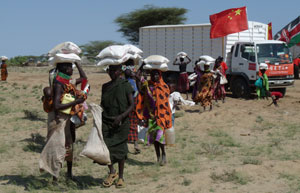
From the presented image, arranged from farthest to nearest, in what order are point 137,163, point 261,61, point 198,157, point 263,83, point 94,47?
point 94,47 → point 261,61 → point 263,83 → point 198,157 → point 137,163

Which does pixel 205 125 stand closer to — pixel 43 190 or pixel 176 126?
pixel 176 126

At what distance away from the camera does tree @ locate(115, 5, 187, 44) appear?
42.0 metres

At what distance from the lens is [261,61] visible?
15648mm

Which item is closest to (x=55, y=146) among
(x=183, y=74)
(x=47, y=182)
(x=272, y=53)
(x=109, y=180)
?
(x=47, y=182)

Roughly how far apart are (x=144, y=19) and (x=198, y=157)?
35402 mm

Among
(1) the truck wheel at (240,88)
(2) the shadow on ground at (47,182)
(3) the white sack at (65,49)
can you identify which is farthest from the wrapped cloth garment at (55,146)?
(1) the truck wheel at (240,88)

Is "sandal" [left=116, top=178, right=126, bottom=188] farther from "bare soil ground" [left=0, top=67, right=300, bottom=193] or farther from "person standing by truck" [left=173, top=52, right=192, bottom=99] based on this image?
"person standing by truck" [left=173, top=52, right=192, bottom=99]

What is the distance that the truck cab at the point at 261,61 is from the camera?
51.5 ft

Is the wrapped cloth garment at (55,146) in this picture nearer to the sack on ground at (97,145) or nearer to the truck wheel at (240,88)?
the sack on ground at (97,145)

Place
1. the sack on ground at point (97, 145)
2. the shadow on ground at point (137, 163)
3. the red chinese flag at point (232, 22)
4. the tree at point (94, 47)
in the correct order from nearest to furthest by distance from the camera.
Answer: the sack on ground at point (97, 145) < the shadow on ground at point (137, 163) < the red chinese flag at point (232, 22) < the tree at point (94, 47)

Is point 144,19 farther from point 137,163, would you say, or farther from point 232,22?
point 137,163

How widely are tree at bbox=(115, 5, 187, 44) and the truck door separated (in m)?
25.8

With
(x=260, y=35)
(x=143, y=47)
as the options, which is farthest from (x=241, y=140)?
(x=143, y=47)

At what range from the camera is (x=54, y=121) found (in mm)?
5680
